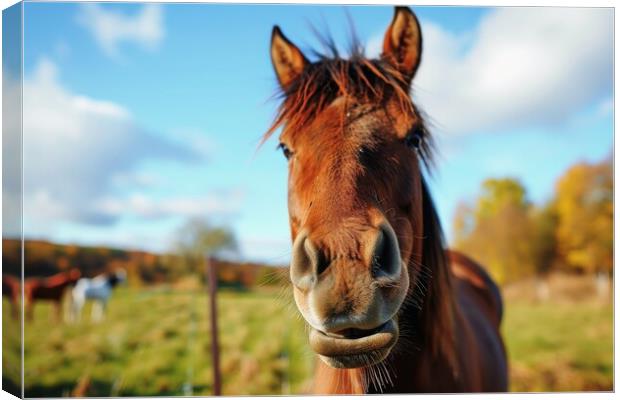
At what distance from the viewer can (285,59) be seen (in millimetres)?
2605

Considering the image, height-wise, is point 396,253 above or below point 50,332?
above

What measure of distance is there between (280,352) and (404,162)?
629 centimetres

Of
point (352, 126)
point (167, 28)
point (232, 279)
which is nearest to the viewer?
point (352, 126)

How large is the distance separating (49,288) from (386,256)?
21.0 ft

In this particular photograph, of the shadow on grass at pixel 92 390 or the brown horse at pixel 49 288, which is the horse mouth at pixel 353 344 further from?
the brown horse at pixel 49 288

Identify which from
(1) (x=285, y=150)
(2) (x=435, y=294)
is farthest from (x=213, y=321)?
(2) (x=435, y=294)

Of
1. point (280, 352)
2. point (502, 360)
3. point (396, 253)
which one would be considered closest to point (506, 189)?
point (280, 352)

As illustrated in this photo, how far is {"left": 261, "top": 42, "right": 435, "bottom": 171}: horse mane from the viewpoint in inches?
83.0

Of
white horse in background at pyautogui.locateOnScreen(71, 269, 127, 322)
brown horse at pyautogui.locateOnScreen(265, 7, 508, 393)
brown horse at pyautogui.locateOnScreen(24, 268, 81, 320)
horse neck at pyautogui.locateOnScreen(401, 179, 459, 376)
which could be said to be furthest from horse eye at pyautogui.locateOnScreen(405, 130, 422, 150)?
white horse in background at pyautogui.locateOnScreen(71, 269, 127, 322)

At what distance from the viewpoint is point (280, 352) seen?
7750mm

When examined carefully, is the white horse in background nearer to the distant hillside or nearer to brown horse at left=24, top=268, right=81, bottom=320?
the distant hillside

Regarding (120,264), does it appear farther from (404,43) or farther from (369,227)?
(369,227)

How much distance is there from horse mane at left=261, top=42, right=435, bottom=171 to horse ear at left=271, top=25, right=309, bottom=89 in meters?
0.19

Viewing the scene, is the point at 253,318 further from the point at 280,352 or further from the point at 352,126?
the point at 352,126
